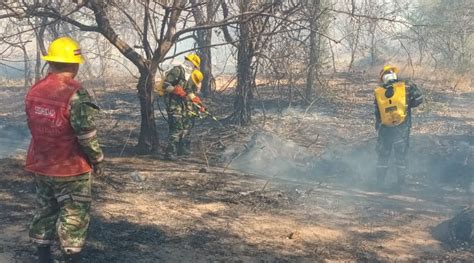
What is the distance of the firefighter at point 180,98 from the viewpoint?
7656 millimetres

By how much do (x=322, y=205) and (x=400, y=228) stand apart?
1.03 metres

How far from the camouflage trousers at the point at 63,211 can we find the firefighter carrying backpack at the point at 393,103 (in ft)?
15.1

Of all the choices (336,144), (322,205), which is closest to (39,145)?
(322,205)

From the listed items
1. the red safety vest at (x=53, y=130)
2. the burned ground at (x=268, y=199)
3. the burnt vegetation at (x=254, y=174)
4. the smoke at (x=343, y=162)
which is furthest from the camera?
the smoke at (x=343, y=162)

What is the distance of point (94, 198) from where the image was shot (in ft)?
18.4

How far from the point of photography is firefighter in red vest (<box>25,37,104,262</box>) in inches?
132

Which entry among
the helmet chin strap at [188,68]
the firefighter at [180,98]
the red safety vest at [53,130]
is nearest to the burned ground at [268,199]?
the firefighter at [180,98]

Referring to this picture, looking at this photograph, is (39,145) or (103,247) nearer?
(39,145)

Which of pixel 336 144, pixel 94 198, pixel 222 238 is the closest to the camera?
pixel 222 238

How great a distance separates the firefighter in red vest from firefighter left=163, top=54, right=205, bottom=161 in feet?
13.6

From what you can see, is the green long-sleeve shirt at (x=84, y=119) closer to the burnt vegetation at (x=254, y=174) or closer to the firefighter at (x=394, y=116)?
the burnt vegetation at (x=254, y=174)

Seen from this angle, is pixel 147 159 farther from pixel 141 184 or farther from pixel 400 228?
pixel 400 228

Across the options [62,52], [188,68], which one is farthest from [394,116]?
[62,52]

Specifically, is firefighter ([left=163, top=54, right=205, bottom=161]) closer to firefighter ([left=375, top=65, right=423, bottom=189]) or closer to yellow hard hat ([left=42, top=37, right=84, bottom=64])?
firefighter ([left=375, top=65, right=423, bottom=189])
